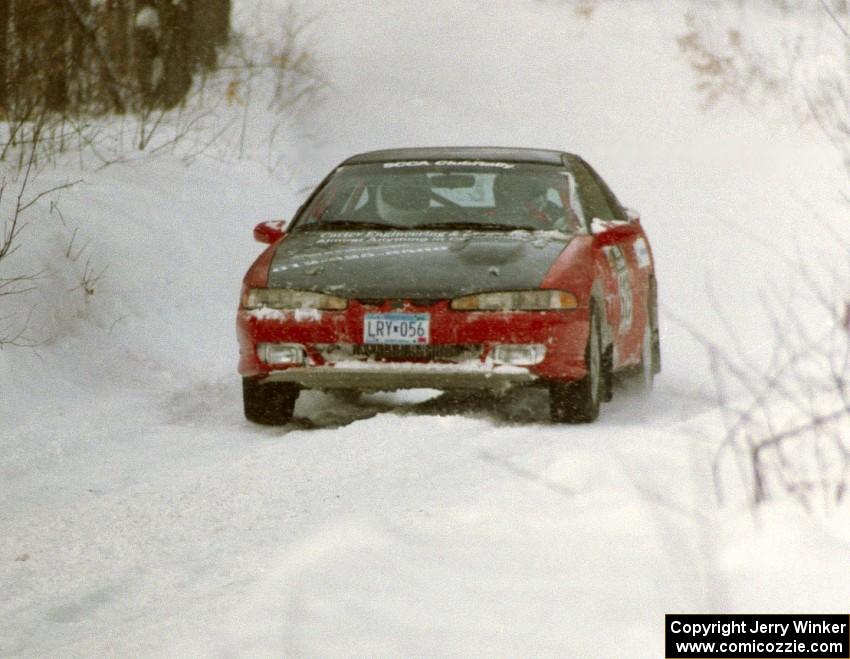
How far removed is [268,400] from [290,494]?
223cm

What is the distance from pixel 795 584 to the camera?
15.8ft

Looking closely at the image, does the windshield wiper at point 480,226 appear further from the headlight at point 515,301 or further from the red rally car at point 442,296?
the headlight at point 515,301

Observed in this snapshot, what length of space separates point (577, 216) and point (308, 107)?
16733mm

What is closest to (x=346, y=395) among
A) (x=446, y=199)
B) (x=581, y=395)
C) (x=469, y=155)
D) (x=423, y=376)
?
(x=446, y=199)

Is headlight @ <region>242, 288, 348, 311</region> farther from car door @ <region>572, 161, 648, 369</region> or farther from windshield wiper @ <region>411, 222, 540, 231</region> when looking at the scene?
car door @ <region>572, 161, 648, 369</region>

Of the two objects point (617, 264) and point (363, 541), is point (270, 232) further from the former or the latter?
point (363, 541)

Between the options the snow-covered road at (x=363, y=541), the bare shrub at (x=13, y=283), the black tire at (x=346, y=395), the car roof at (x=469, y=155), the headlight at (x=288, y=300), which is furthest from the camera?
the bare shrub at (x=13, y=283)

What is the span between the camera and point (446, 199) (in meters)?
9.89

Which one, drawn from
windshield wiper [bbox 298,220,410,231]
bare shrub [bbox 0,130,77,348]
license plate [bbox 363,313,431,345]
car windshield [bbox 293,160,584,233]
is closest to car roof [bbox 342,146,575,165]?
car windshield [bbox 293,160,584,233]

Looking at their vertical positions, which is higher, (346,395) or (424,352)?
(424,352)

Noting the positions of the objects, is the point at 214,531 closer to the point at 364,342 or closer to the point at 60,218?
the point at 364,342

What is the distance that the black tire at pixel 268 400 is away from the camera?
912 centimetres

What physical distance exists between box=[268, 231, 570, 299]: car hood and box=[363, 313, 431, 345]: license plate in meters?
0.10

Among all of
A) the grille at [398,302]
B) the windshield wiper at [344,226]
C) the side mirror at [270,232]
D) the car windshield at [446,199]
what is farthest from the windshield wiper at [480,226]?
the grille at [398,302]
